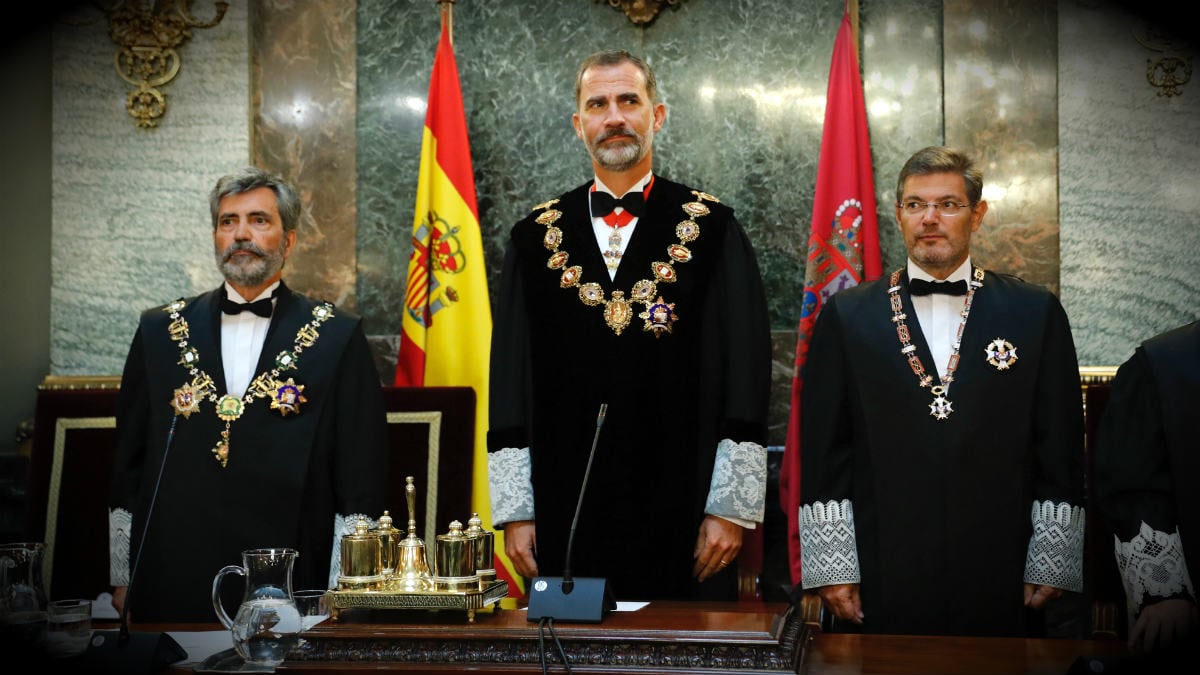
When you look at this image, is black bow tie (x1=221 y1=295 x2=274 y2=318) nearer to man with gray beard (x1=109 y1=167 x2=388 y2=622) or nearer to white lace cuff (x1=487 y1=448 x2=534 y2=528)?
man with gray beard (x1=109 y1=167 x2=388 y2=622)

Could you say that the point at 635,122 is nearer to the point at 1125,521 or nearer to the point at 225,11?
the point at 1125,521

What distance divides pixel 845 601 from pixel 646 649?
4.13 feet

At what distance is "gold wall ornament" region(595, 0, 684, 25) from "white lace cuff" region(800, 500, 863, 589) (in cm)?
246

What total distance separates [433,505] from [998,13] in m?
2.90

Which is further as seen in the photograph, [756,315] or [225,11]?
[225,11]

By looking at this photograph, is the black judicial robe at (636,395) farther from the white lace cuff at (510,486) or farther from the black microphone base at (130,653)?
the black microphone base at (130,653)

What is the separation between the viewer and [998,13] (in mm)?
4363

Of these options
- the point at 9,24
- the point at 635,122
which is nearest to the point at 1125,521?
the point at 635,122

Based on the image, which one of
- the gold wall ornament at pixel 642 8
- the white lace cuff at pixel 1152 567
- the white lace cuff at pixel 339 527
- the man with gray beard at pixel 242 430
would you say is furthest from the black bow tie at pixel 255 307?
the white lace cuff at pixel 1152 567

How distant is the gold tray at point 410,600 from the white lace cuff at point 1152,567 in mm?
1348

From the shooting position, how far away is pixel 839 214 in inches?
164

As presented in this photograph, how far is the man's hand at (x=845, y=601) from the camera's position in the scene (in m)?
2.91

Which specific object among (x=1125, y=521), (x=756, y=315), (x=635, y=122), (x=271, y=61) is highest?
(x=271, y=61)

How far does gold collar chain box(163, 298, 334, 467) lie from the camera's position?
304 cm
